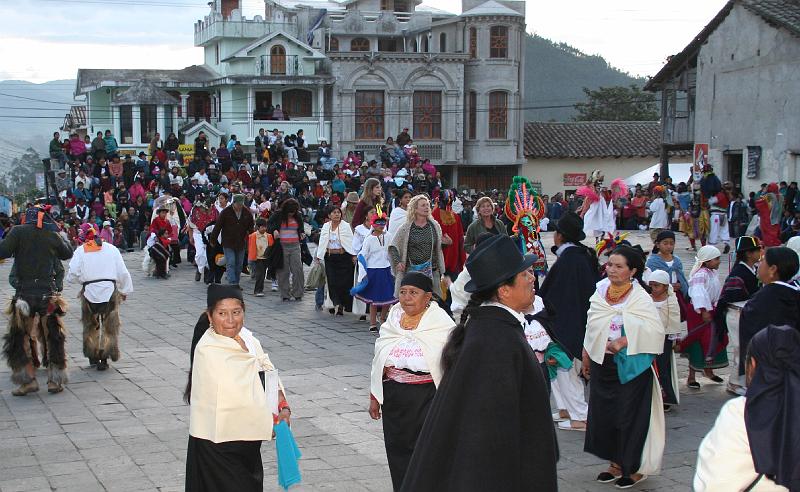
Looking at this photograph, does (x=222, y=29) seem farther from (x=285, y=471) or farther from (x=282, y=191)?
(x=285, y=471)

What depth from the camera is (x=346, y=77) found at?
43.8 meters

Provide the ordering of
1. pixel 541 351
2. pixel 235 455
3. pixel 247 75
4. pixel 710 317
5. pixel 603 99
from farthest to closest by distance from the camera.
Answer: pixel 603 99 → pixel 247 75 → pixel 710 317 → pixel 541 351 → pixel 235 455

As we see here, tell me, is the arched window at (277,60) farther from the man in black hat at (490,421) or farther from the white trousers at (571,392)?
the man in black hat at (490,421)

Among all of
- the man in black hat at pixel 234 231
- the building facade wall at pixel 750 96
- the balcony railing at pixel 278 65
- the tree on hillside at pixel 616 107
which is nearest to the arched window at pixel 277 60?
the balcony railing at pixel 278 65

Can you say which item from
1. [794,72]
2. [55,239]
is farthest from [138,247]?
[794,72]

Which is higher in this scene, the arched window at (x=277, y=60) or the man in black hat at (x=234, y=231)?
the arched window at (x=277, y=60)

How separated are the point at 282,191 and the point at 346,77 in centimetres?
2072

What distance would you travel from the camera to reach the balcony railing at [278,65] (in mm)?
43406

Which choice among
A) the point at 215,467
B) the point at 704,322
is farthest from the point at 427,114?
the point at 215,467

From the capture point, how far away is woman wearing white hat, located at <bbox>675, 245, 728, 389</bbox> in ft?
31.6

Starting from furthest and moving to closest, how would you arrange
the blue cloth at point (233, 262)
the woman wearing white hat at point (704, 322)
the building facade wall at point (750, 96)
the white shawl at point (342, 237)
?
the building facade wall at point (750, 96) → the blue cloth at point (233, 262) → the white shawl at point (342, 237) → the woman wearing white hat at point (704, 322)

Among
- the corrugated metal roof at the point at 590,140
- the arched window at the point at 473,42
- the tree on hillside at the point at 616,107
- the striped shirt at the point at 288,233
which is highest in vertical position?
the arched window at the point at 473,42

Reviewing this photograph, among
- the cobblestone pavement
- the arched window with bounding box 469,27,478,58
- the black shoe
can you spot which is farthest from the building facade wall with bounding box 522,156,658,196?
the black shoe

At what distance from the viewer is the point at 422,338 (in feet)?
20.8
